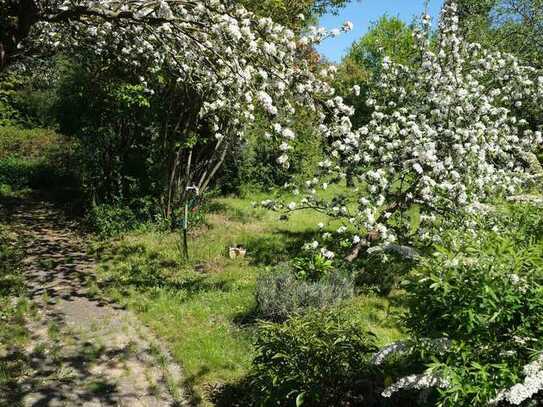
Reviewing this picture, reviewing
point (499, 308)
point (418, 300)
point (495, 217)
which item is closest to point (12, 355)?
point (418, 300)

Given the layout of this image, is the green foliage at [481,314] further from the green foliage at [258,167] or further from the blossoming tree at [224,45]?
the green foliage at [258,167]

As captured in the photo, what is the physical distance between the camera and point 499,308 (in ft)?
14.0

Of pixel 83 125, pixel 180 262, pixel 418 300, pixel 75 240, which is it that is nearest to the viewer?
pixel 418 300

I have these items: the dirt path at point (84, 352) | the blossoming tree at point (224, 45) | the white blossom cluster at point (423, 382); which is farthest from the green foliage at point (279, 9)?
the white blossom cluster at point (423, 382)

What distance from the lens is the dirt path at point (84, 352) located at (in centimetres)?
610

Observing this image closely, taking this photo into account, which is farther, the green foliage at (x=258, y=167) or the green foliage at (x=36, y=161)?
the green foliage at (x=36, y=161)

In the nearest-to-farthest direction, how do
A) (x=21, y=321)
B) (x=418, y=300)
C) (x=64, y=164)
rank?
1. (x=418, y=300)
2. (x=21, y=321)
3. (x=64, y=164)

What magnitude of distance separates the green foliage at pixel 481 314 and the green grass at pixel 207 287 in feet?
8.55

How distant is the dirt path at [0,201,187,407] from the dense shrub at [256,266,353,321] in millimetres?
1693

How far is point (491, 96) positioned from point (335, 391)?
6.67 metres

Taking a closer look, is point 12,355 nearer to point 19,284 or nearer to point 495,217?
point 19,284

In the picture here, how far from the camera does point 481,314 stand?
14.2ft

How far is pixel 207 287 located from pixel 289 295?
2061 millimetres

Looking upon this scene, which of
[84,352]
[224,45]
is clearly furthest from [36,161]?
[224,45]
